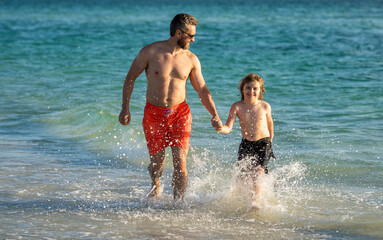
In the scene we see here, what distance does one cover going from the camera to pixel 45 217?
17.0 ft

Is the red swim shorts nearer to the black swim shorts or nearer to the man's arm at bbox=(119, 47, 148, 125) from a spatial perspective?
the man's arm at bbox=(119, 47, 148, 125)

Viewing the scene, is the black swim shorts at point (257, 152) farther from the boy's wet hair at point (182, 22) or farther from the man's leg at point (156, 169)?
the boy's wet hair at point (182, 22)

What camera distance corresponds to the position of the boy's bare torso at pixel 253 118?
5.63 m

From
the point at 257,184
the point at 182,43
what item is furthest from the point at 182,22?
the point at 257,184

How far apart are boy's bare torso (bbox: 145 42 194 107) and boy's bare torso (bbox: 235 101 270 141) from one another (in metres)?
0.65

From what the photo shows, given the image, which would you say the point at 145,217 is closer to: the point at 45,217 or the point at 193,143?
the point at 45,217

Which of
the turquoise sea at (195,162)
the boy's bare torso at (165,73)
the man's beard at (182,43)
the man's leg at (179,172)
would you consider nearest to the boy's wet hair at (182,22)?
the man's beard at (182,43)

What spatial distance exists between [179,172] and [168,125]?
456 millimetres

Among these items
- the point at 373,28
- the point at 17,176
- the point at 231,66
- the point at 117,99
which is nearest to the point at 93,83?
the point at 117,99

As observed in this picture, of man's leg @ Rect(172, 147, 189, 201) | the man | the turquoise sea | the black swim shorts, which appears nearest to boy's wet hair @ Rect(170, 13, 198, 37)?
the man

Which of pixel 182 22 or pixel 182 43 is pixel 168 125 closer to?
pixel 182 43

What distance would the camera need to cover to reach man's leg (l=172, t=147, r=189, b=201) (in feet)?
17.6

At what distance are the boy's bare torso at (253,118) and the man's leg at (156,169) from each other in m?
0.83

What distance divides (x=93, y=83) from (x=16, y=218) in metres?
9.50
